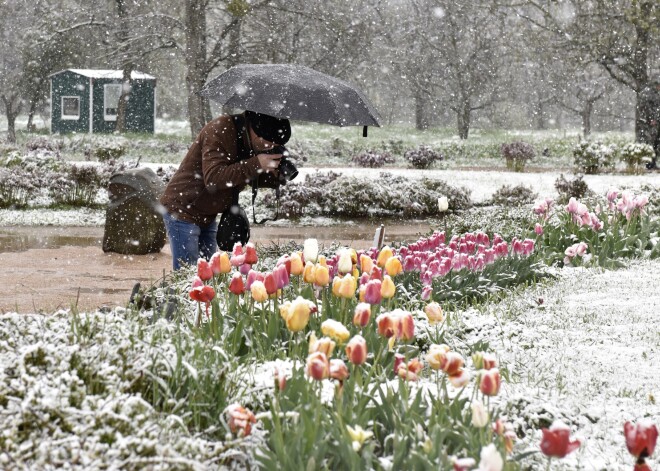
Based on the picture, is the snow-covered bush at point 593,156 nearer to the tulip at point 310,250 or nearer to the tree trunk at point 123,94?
the tree trunk at point 123,94

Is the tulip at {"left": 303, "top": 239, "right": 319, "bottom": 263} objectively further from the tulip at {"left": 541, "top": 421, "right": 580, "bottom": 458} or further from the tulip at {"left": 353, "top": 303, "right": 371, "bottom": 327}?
the tulip at {"left": 541, "top": 421, "right": 580, "bottom": 458}

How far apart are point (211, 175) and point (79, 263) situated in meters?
4.79

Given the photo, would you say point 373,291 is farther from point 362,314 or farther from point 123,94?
point 123,94

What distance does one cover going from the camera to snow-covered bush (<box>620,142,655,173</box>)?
20516 millimetres

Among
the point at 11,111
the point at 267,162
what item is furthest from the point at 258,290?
the point at 11,111

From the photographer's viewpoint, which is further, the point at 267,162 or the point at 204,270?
the point at 267,162

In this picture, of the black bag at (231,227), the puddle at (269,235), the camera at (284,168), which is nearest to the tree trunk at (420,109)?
the puddle at (269,235)

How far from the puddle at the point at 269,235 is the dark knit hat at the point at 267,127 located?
495cm

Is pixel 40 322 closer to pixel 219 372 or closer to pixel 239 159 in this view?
pixel 219 372

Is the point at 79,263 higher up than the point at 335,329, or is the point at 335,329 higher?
the point at 335,329

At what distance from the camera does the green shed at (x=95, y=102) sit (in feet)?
122

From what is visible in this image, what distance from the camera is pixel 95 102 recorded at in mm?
37375

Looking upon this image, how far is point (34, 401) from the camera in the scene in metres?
2.63

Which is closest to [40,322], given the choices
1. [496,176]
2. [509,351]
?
[509,351]
